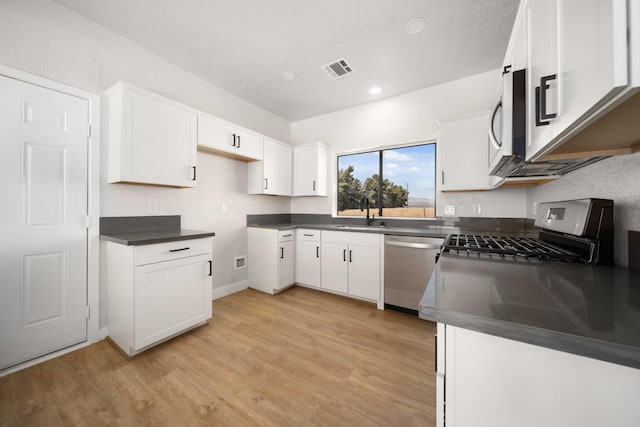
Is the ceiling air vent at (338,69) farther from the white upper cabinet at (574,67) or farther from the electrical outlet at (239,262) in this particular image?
the electrical outlet at (239,262)

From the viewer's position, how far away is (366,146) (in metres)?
3.52

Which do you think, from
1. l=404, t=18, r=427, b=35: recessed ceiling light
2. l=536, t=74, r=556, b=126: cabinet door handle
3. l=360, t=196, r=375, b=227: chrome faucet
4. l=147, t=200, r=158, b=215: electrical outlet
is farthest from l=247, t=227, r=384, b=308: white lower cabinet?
l=536, t=74, r=556, b=126: cabinet door handle

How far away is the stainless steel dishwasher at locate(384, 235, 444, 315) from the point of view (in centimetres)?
241

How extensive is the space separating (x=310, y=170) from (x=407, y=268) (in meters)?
2.05

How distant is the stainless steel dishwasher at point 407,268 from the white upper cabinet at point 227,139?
2079 mm

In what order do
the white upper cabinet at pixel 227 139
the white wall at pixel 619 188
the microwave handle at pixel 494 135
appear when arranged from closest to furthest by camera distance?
1. the white wall at pixel 619 188
2. the microwave handle at pixel 494 135
3. the white upper cabinet at pixel 227 139

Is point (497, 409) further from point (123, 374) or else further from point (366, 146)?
point (366, 146)

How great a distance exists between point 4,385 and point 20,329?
1.16ft

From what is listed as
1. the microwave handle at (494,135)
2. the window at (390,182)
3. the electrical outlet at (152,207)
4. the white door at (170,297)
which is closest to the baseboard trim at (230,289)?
the white door at (170,297)

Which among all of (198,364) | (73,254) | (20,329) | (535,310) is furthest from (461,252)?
(20,329)

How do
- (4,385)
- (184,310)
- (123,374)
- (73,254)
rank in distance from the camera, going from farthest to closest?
1. (184,310)
2. (73,254)
3. (123,374)
4. (4,385)

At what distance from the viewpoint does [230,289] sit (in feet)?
10.4

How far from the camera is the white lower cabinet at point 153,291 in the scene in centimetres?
182

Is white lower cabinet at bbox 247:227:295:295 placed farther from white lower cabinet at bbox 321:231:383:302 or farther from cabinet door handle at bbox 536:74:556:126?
cabinet door handle at bbox 536:74:556:126
